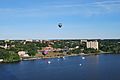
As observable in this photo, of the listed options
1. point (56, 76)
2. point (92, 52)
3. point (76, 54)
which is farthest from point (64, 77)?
point (92, 52)

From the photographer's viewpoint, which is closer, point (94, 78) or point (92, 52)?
point (94, 78)

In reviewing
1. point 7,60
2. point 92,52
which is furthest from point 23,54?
point 92,52

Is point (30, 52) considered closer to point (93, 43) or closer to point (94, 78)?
point (93, 43)

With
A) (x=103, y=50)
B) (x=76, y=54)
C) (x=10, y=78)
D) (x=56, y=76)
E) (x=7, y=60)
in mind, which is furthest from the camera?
(x=103, y=50)

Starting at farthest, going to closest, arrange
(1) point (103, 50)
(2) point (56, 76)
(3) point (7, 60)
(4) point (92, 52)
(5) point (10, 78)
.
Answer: (1) point (103, 50)
(4) point (92, 52)
(3) point (7, 60)
(2) point (56, 76)
(5) point (10, 78)

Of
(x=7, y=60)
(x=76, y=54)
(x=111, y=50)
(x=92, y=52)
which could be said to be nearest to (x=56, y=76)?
(x=7, y=60)

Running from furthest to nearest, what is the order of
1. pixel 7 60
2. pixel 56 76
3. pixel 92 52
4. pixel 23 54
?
pixel 92 52 < pixel 23 54 < pixel 7 60 < pixel 56 76

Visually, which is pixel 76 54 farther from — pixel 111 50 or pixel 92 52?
pixel 111 50

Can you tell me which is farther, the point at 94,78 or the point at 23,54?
the point at 23,54

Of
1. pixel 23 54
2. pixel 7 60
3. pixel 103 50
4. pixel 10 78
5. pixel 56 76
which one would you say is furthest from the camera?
pixel 103 50
